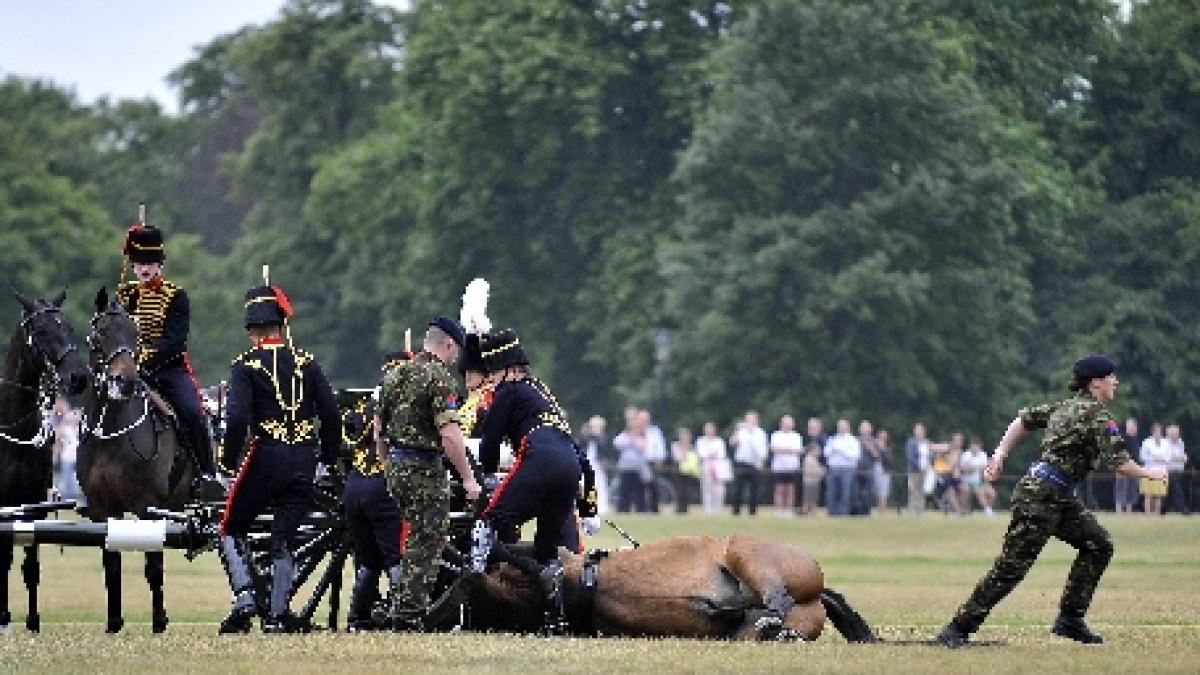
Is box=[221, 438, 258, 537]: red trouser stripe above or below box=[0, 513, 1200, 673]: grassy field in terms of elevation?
above

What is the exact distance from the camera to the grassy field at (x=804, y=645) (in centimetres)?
1748

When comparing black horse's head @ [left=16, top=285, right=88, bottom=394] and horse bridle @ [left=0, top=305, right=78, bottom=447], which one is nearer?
black horse's head @ [left=16, top=285, right=88, bottom=394]

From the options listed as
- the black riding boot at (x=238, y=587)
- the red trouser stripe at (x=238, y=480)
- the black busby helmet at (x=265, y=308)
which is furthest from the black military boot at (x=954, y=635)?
the black busby helmet at (x=265, y=308)

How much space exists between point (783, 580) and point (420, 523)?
2352mm

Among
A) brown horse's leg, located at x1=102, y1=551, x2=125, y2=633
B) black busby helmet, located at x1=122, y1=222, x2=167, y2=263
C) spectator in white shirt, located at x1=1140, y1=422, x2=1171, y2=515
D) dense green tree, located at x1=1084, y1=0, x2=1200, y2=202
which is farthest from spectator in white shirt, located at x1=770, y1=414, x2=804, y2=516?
brown horse's leg, located at x1=102, y1=551, x2=125, y2=633

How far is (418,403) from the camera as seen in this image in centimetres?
2003

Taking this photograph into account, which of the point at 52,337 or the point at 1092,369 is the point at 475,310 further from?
the point at 1092,369

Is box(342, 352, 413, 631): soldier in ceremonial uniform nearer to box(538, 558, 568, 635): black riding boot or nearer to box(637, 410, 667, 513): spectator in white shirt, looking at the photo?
box(538, 558, 568, 635): black riding boot

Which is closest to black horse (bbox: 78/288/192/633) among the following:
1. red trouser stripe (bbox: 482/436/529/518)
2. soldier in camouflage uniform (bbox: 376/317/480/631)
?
soldier in camouflage uniform (bbox: 376/317/480/631)

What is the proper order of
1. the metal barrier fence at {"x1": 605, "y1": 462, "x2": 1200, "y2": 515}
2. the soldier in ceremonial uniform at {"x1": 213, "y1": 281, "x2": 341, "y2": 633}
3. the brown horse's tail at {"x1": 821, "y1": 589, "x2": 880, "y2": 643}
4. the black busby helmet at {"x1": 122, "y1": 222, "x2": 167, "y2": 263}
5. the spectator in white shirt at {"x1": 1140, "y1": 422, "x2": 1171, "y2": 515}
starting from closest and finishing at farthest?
the brown horse's tail at {"x1": 821, "y1": 589, "x2": 880, "y2": 643}
the soldier in ceremonial uniform at {"x1": 213, "y1": 281, "x2": 341, "y2": 633}
the black busby helmet at {"x1": 122, "y1": 222, "x2": 167, "y2": 263}
the spectator in white shirt at {"x1": 1140, "y1": 422, "x2": 1171, "y2": 515}
the metal barrier fence at {"x1": 605, "y1": 462, "x2": 1200, "y2": 515}

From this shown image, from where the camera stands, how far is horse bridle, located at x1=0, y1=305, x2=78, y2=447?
72.2ft

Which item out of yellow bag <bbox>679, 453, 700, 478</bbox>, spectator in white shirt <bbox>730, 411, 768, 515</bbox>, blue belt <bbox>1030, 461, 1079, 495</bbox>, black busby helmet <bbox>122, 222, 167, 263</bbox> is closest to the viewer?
blue belt <bbox>1030, 461, 1079, 495</bbox>

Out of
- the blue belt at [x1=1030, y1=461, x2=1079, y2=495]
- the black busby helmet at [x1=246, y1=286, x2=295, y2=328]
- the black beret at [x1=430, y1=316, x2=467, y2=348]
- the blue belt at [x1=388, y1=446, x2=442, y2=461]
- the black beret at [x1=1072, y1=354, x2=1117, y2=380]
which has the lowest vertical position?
the blue belt at [x1=1030, y1=461, x2=1079, y2=495]

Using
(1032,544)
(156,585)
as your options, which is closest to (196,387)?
(156,585)
